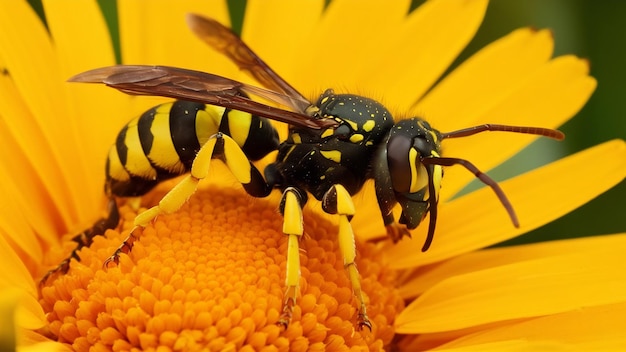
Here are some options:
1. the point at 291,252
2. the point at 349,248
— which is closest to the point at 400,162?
the point at 349,248

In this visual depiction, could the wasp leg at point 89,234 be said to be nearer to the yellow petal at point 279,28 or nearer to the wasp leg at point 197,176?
the wasp leg at point 197,176

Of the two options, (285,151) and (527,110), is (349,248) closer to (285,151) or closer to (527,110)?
(285,151)

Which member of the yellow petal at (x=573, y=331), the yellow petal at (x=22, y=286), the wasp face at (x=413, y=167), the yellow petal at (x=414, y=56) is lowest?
the yellow petal at (x=22, y=286)

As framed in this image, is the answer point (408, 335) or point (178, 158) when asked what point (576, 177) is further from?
point (178, 158)

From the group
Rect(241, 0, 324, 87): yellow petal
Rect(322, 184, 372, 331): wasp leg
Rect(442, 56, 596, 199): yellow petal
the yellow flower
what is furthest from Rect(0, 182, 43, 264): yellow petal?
Rect(442, 56, 596, 199): yellow petal

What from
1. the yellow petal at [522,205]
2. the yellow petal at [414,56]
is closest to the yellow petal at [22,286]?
the yellow petal at [522,205]

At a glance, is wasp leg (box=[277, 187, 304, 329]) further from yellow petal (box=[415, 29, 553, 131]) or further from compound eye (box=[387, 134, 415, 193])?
yellow petal (box=[415, 29, 553, 131])

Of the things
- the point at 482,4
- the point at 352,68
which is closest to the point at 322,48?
the point at 352,68

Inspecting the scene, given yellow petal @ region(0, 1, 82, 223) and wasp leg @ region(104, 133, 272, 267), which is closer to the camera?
wasp leg @ region(104, 133, 272, 267)
